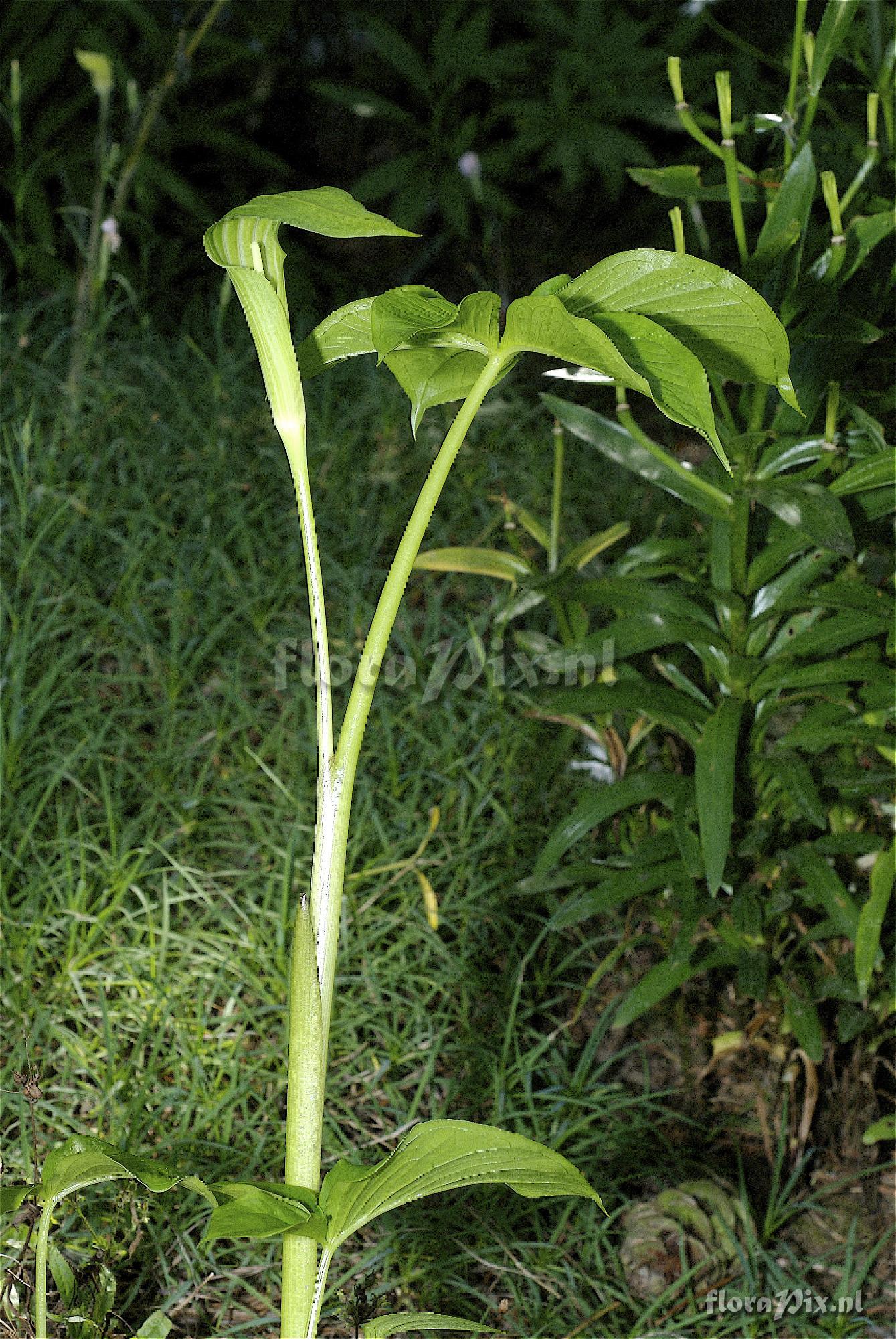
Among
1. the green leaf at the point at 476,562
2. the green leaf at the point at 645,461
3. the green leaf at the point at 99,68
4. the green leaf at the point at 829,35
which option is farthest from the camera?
the green leaf at the point at 99,68

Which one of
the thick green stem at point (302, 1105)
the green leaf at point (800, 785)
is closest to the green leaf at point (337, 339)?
the thick green stem at point (302, 1105)

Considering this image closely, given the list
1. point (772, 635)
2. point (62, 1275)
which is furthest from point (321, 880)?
point (772, 635)

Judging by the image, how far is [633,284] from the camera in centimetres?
59

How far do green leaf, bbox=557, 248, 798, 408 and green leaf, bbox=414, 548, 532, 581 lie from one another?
684 millimetres

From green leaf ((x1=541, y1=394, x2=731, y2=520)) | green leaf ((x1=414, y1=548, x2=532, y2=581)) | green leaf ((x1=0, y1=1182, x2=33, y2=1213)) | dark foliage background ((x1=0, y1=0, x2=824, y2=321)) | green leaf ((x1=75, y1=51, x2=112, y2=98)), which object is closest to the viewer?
green leaf ((x1=0, y1=1182, x2=33, y2=1213))

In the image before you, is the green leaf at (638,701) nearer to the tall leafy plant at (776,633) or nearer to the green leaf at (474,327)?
the tall leafy plant at (776,633)

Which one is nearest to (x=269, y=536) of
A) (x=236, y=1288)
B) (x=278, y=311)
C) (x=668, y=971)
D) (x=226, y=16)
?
(x=668, y=971)

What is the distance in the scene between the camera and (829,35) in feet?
3.26

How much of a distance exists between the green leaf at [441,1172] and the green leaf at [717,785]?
1.51 feet

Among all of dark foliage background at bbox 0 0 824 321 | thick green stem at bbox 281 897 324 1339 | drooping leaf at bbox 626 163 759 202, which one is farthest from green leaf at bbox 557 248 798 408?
dark foliage background at bbox 0 0 824 321

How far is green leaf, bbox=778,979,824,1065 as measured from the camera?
1150 millimetres

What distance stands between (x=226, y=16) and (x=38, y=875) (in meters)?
2.44

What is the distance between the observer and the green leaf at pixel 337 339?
2.23ft

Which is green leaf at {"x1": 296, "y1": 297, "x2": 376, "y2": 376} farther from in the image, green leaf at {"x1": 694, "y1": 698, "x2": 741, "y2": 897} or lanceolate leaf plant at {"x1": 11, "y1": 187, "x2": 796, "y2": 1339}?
green leaf at {"x1": 694, "y1": 698, "x2": 741, "y2": 897}
